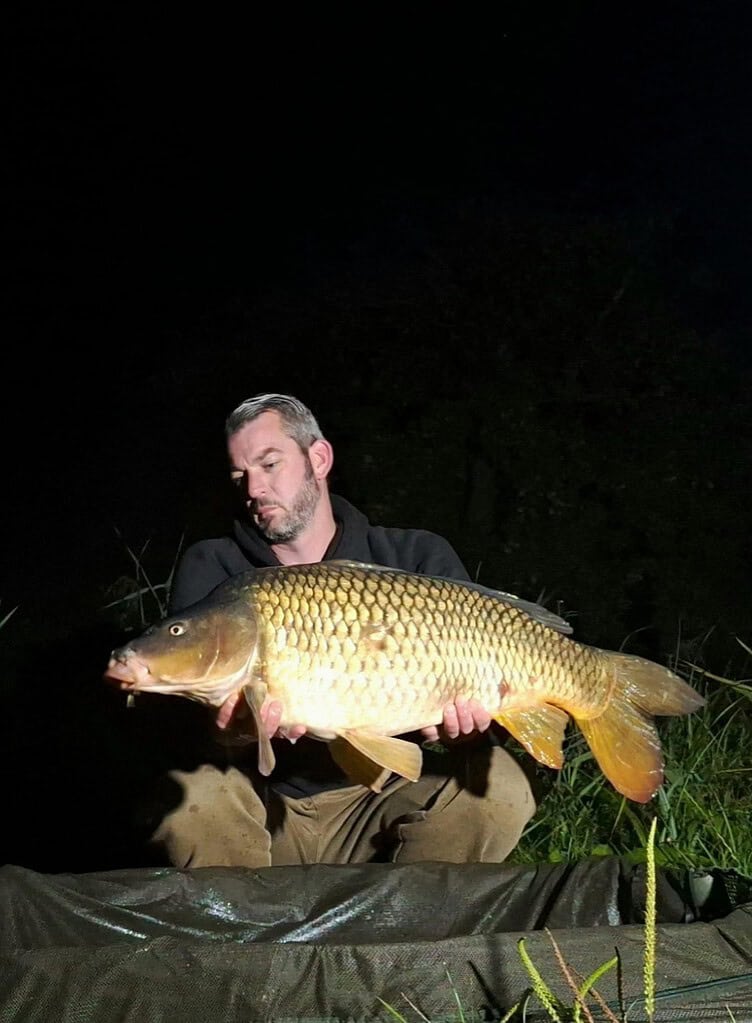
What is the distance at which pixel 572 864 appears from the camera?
68.0 inches

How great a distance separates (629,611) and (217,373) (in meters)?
2.56

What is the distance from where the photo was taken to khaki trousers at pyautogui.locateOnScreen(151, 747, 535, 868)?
1.82 m

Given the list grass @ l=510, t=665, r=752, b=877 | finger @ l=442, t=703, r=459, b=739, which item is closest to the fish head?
finger @ l=442, t=703, r=459, b=739

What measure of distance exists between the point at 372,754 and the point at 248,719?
0.66 feet

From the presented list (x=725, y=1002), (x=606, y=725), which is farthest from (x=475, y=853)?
(x=725, y=1002)

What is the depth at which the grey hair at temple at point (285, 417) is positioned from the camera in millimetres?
2006

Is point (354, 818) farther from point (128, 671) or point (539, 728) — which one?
point (128, 671)

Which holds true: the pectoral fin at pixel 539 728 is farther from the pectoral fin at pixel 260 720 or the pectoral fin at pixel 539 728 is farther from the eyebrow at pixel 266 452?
the eyebrow at pixel 266 452

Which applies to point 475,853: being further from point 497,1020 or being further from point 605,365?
point 605,365

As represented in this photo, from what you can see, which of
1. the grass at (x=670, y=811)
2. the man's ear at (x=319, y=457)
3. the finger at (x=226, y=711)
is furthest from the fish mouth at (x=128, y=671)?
the grass at (x=670, y=811)

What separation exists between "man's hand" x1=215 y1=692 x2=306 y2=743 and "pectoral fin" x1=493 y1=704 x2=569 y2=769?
0.34 metres

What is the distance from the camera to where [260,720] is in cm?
148

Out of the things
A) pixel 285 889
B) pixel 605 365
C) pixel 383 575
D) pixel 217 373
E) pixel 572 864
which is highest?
pixel 383 575

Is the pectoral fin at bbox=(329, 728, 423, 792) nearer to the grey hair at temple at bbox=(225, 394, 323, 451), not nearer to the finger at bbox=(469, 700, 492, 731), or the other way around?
the finger at bbox=(469, 700, 492, 731)
